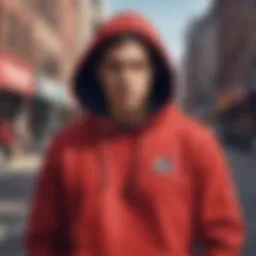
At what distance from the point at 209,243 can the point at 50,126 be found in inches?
1987

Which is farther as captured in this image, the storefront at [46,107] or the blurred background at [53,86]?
the storefront at [46,107]

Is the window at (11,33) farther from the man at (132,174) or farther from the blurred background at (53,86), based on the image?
the man at (132,174)

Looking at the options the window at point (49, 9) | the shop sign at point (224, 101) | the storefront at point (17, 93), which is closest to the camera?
the storefront at point (17, 93)

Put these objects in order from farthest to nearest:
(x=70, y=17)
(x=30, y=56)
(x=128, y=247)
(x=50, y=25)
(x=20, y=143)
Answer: (x=70, y=17), (x=50, y=25), (x=30, y=56), (x=20, y=143), (x=128, y=247)

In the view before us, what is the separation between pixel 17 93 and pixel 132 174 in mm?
36440

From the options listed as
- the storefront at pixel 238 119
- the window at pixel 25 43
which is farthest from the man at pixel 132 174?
the window at pixel 25 43

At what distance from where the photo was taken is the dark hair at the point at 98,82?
2225 mm

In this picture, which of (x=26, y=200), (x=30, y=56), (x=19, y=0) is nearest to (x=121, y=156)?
(x=26, y=200)

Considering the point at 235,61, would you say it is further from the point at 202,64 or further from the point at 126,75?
the point at 126,75

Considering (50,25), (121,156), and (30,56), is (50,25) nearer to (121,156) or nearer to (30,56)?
(30,56)

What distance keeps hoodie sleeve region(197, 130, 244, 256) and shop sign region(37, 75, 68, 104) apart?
42754 mm

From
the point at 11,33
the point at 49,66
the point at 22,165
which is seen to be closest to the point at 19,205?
the point at 22,165

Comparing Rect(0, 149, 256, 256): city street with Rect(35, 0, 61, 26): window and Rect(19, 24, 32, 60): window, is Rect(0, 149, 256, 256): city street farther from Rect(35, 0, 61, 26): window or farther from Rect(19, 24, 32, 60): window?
Rect(35, 0, 61, 26): window

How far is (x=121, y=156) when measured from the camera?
220 centimetres
